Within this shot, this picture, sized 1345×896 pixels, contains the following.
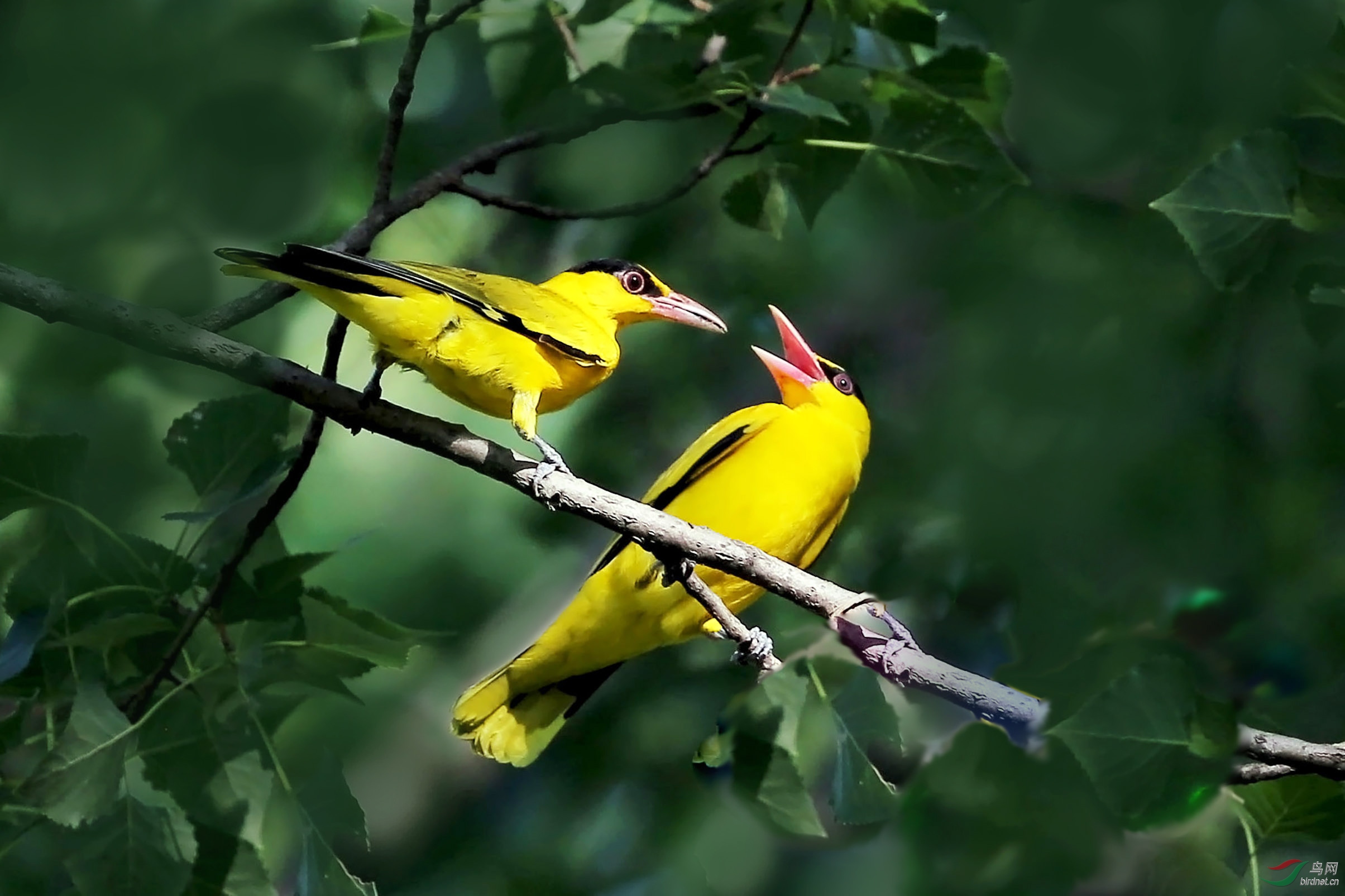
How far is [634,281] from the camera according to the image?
2729 mm

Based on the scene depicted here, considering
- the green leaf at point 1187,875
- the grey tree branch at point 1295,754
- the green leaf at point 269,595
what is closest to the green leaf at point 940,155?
the grey tree branch at point 1295,754

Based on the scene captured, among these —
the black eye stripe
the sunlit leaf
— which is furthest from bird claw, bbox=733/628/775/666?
Result: the sunlit leaf

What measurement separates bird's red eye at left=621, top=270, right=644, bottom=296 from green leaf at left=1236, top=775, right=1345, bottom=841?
158cm

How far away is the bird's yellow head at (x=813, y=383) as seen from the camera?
9.18ft

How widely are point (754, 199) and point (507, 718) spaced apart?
4.00 feet

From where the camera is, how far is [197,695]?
6.89 ft


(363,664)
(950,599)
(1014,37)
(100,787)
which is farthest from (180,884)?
(1014,37)

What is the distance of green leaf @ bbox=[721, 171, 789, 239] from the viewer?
99.3 inches

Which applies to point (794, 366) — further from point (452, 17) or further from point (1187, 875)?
point (1187, 875)

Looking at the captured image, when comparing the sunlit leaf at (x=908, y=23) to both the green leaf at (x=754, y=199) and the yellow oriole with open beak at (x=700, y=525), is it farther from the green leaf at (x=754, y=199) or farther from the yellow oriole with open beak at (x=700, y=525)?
the yellow oriole with open beak at (x=700, y=525)

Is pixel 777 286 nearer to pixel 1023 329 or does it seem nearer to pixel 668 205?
pixel 668 205

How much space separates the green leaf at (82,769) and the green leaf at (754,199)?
1474 mm

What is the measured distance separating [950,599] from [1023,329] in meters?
0.45

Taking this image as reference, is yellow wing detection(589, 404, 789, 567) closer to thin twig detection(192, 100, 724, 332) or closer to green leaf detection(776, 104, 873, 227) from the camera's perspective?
green leaf detection(776, 104, 873, 227)
